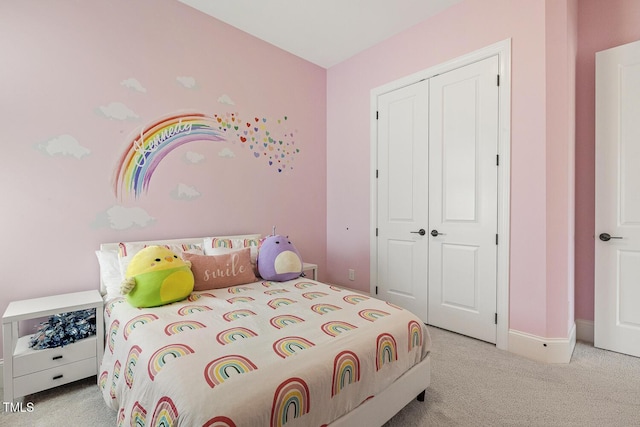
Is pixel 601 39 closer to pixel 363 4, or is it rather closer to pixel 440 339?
pixel 363 4

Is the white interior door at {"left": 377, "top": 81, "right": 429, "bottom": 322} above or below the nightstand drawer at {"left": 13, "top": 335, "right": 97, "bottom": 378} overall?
above

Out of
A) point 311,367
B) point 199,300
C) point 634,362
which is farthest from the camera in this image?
point 634,362

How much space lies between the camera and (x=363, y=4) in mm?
2629

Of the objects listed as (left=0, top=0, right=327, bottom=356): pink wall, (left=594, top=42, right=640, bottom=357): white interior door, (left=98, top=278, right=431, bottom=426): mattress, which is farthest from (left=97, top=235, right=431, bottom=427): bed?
(left=594, top=42, right=640, bottom=357): white interior door

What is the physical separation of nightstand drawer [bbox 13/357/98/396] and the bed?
0.65 ft

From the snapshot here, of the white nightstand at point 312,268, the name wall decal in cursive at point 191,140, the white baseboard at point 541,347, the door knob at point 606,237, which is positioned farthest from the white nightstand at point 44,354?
the door knob at point 606,237

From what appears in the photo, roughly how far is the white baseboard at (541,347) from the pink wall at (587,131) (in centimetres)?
Result: 50

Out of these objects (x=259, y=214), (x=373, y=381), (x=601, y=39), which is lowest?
(x=373, y=381)

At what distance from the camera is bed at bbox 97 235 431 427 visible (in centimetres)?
101

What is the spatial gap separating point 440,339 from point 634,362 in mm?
1282

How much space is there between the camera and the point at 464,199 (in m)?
2.61

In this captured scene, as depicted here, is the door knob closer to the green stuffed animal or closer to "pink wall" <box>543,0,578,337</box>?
"pink wall" <box>543,0,578,337</box>

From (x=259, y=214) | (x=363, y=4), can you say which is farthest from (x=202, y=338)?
(x=363, y=4)

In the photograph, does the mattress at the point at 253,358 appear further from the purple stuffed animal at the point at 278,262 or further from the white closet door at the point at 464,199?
the white closet door at the point at 464,199
